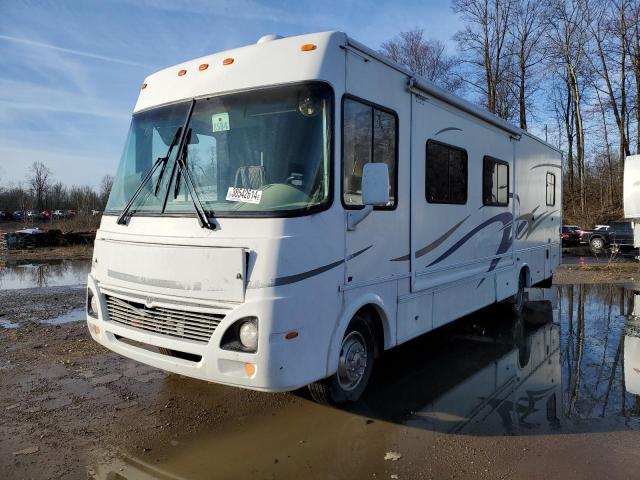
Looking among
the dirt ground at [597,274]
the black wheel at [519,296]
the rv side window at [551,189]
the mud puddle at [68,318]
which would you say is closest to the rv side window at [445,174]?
the black wheel at [519,296]

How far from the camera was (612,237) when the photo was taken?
73.4 feet

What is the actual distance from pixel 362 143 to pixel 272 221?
1.15 metres

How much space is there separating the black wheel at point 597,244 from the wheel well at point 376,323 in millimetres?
20841

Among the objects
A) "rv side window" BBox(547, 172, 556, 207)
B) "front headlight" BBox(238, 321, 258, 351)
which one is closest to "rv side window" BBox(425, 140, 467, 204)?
"front headlight" BBox(238, 321, 258, 351)

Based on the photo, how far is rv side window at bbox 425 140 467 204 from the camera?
540 centimetres

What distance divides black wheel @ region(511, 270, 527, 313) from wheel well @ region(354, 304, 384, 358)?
4.48 meters

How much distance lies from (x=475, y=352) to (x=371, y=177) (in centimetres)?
356

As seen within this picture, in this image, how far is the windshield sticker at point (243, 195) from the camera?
3.73 meters

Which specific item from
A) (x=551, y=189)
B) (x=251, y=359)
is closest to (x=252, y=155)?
(x=251, y=359)

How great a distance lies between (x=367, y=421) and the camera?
4.26 meters

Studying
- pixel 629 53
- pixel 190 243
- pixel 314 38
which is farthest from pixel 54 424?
pixel 629 53

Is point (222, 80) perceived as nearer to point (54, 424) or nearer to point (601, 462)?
point (54, 424)

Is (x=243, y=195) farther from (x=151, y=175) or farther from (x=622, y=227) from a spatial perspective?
(x=622, y=227)

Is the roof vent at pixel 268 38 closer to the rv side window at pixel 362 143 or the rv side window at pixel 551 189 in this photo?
the rv side window at pixel 362 143
